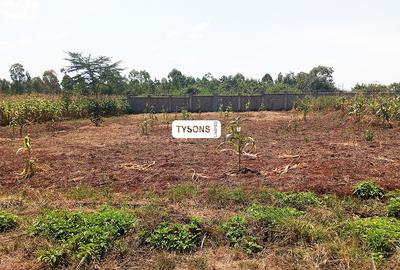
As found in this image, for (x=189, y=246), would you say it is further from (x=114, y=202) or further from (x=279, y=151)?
(x=279, y=151)

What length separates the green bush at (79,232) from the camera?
364cm

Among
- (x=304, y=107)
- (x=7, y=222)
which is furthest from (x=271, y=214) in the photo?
(x=304, y=107)

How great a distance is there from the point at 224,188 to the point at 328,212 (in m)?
1.69

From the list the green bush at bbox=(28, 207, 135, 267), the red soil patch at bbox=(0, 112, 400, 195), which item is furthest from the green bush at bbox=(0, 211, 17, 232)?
the red soil patch at bbox=(0, 112, 400, 195)

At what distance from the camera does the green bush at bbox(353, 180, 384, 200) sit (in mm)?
5301

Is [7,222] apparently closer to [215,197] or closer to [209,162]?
[215,197]

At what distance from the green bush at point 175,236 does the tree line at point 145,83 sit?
22686 millimetres

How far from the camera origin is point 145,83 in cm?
4475

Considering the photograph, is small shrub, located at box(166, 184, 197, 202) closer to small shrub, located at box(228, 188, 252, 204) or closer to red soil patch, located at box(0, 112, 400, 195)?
red soil patch, located at box(0, 112, 400, 195)

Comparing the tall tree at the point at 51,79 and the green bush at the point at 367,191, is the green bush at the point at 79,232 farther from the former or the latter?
the tall tree at the point at 51,79

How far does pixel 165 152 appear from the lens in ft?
30.8

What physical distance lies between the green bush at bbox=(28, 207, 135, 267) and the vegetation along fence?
2342 cm

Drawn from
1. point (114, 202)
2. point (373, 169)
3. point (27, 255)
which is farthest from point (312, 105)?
point (27, 255)

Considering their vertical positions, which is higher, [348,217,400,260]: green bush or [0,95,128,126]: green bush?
[0,95,128,126]: green bush
